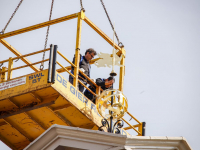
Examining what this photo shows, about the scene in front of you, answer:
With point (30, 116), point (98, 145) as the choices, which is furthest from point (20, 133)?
point (98, 145)

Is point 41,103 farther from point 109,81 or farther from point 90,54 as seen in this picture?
point 90,54

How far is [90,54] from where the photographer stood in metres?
25.4

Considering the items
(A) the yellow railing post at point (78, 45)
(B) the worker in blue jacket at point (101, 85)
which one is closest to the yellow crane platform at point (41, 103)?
(A) the yellow railing post at point (78, 45)

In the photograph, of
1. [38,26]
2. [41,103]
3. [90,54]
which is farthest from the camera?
[38,26]

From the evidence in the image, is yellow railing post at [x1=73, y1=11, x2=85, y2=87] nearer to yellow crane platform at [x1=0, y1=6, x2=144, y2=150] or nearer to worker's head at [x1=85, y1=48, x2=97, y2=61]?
yellow crane platform at [x1=0, y1=6, x2=144, y2=150]

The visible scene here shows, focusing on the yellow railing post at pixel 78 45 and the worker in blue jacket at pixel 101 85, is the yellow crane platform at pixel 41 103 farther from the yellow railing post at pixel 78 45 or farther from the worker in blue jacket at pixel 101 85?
the worker in blue jacket at pixel 101 85

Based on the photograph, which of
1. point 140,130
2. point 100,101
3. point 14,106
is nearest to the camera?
point 100,101

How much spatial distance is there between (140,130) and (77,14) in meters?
4.68

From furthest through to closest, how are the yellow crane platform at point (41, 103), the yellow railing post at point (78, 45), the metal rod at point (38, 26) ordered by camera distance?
the metal rod at point (38, 26), the yellow railing post at point (78, 45), the yellow crane platform at point (41, 103)

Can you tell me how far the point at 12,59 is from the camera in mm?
24016

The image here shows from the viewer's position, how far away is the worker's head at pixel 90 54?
2533cm

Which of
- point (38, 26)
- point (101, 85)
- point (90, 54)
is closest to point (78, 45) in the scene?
point (90, 54)

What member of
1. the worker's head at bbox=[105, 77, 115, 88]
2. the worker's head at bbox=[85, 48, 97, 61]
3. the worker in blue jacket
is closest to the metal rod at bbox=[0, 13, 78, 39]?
the worker's head at bbox=[85, 48, 97, 61]

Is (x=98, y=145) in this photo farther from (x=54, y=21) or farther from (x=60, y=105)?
(x=54, y=21)
